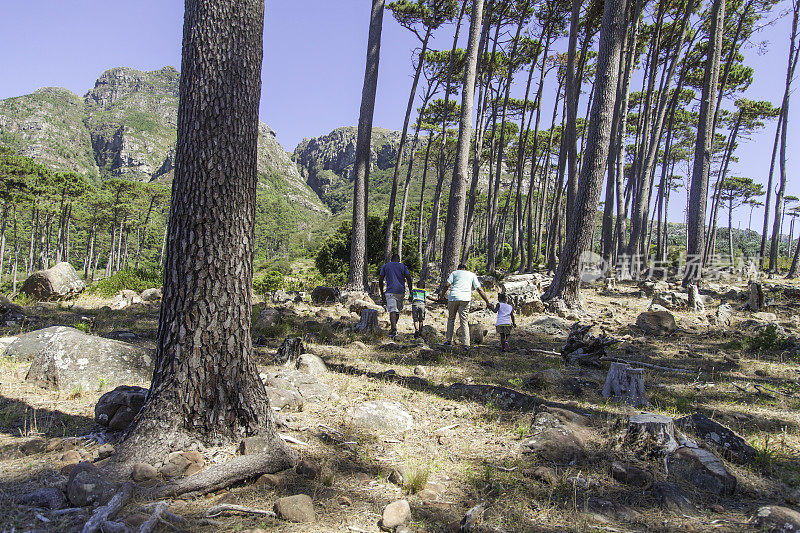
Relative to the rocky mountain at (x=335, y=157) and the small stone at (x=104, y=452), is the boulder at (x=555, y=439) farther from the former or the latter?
the rocky mountain at (x=335, y=157)

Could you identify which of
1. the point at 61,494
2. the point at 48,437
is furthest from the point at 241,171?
the point at 48,437

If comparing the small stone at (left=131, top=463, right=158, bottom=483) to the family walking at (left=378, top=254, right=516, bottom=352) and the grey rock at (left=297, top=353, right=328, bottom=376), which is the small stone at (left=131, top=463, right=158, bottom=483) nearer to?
the grey rock at (left=297, top=353, right=328, bottom=376)

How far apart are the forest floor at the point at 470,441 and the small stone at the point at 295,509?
42 millimetres

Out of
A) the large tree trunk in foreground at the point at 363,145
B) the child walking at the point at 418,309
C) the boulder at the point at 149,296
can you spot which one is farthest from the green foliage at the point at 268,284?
the child walking at the point at 418,309

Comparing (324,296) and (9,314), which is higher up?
(324,296)

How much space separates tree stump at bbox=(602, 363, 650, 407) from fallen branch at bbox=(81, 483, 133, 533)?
4721mm

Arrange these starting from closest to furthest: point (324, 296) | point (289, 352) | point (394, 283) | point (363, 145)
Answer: point (289, 352) → point (394, 283) → point (324, 296) → point (363, 145)

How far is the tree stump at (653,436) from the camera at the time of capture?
3.26 meters

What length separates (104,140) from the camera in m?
136

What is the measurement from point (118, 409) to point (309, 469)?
1.79 metres

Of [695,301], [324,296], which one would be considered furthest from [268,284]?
[695,301]

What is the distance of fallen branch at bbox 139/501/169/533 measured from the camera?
199 cm

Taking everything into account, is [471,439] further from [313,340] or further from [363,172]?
[363,172]

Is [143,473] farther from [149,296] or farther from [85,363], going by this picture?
[149,296]
